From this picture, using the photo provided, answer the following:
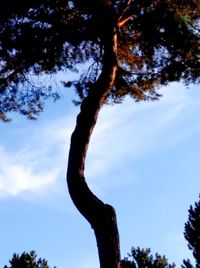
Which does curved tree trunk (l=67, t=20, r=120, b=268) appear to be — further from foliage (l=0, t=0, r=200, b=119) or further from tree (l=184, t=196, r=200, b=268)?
tree (l=184, t=196, r=200, b=268)

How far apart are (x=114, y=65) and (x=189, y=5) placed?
2.46 m

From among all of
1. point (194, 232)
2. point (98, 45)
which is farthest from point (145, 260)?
point (98, 45)

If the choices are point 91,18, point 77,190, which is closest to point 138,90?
point 91,18

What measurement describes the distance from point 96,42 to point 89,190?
4.64 metres

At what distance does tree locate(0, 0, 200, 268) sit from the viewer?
8.99m

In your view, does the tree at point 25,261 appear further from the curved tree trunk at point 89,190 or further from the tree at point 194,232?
the curved tree trunk at point 89,190

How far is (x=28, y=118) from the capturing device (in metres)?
11.2

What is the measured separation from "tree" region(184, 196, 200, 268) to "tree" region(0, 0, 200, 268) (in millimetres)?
11645

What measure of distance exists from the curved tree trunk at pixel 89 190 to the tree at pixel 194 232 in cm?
1473

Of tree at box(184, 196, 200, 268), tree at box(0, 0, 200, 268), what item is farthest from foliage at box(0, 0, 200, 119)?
tree at box(184, 196, 200, 268)

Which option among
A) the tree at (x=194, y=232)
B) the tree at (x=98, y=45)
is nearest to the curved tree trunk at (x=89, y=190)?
the tree at (x=98, y=45)

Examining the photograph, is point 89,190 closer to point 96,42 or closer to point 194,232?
point 96,42

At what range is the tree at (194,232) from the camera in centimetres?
2122

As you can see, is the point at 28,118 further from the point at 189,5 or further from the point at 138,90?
the point at 189,5
